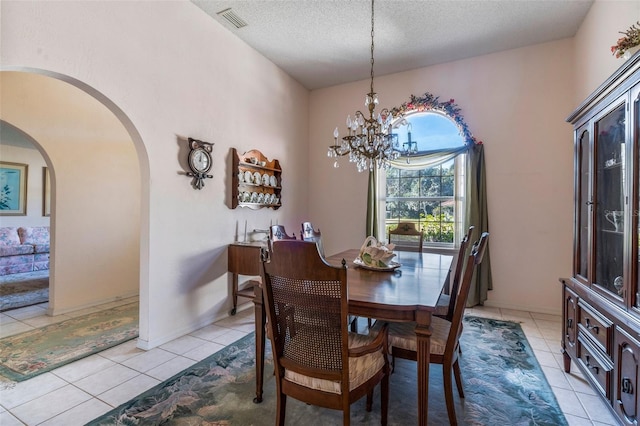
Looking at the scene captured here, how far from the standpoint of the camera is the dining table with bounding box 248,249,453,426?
5.03 feet

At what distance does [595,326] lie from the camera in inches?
75.0

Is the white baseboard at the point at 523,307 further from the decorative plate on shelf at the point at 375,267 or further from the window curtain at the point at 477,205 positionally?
the decorative plate on shelf at the point at 375,267

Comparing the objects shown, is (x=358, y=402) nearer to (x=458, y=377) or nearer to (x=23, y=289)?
(x=458, y=377)

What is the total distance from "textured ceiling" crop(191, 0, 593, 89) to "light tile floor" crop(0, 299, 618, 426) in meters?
3.35

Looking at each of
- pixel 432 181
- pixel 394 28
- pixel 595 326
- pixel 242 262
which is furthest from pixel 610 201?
pixel 242 262

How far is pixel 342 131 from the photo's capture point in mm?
4953

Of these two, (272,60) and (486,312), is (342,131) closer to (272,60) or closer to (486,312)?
(272,60)

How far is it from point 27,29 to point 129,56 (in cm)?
70

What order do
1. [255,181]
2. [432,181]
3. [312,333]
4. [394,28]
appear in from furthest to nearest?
Result: [432,181], [255,181], [394,28], [312,333]

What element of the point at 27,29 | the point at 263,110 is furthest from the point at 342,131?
the point at 27,29

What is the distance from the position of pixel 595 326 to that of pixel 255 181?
348 cm

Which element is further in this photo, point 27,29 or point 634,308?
point 27,29

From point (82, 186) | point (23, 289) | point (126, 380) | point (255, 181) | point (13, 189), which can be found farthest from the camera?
point (13, 189)

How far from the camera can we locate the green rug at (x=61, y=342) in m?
2.38
